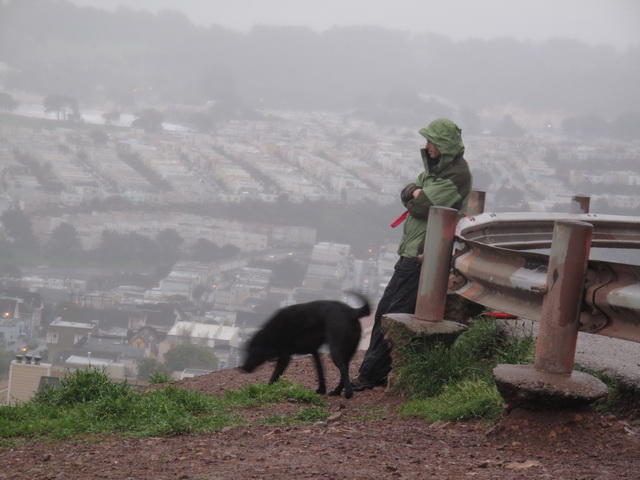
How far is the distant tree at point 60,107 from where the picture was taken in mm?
51969

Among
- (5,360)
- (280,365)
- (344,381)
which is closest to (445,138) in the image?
(344,381)

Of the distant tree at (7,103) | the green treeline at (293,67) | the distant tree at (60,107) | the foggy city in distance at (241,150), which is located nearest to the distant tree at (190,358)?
the foggy city in distance at (241,150)

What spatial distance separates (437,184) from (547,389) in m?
2.39

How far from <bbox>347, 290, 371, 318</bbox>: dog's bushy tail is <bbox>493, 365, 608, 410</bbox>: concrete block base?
7.04 feet

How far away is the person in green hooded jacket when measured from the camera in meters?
5.45

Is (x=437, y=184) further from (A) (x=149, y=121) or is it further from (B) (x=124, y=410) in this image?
(A) (x=149, y=121)

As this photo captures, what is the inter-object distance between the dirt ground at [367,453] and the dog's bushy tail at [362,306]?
1.48m

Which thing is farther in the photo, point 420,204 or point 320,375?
point 320,375

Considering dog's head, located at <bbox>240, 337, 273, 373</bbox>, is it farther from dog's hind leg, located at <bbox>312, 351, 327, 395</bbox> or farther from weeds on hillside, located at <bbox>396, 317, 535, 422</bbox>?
weeds on hillside, located at <bbox>396, 317, 535, 422</bbox>

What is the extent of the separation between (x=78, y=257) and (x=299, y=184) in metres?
10.9

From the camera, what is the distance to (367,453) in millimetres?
3424

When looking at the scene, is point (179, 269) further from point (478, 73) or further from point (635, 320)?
point (478, 73)

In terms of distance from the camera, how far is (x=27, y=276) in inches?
1196

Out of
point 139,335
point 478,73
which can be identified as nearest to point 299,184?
point 139,335
